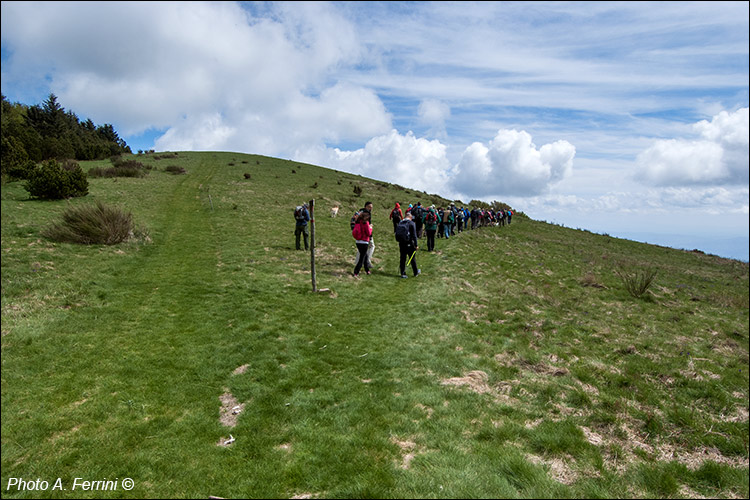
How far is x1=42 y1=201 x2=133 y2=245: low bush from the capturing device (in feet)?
51.5

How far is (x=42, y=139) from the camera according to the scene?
150 feet

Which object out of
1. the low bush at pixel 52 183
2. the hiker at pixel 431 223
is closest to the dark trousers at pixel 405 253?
the hiker at pixel 431 223

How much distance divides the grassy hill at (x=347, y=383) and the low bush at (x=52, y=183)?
332 inches

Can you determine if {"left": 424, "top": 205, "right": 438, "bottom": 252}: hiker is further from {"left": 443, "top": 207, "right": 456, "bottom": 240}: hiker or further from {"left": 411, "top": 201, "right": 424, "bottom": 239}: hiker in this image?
{"left": 443, "top": 207, "right": 456, "bottom": 240}: hiker

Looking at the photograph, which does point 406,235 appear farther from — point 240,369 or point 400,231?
point 240,369

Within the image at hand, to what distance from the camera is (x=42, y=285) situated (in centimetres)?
1045

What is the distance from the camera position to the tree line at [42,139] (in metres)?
29.2

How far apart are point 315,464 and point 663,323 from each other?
13.6 m

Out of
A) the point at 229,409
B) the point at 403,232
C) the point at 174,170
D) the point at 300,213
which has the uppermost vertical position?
the point at 174,170

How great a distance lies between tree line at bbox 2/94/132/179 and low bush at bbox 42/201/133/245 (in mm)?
13253

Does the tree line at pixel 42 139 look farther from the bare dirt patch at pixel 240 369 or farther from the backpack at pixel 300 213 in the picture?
the bare dirt patch at pixel 240 369

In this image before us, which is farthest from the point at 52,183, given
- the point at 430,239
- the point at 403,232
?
the point at 430,239

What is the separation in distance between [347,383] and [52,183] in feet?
89.9

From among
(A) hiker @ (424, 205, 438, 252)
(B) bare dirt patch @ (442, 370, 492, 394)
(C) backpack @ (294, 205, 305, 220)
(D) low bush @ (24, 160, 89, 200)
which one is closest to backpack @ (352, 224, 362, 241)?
(C) backpack @ (294, 205, 305, 220)
